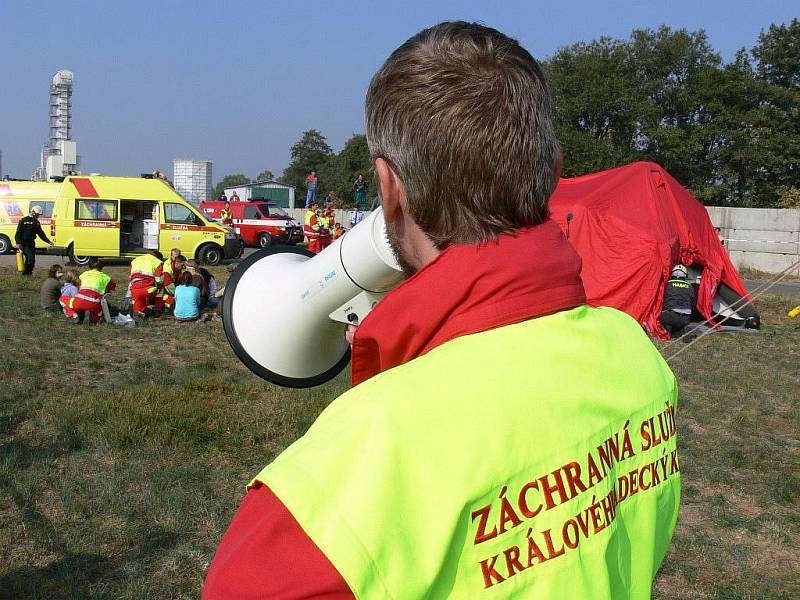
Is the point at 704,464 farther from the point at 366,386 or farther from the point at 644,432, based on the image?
the point at 366,386

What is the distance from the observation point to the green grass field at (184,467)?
13.8 ft

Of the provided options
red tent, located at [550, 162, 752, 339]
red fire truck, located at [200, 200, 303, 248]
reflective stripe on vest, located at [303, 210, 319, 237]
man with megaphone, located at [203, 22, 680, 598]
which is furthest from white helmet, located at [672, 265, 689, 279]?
red fire truck, located at [200, 200, 303, 248]

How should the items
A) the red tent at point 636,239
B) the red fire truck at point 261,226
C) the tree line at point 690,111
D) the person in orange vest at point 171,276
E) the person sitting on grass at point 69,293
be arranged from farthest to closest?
the tree line at point 690,111
the red fire truck at point 261,226
the person in orange vest at point 171,276
the person sitting on grass at point 69,293
the red tent at point 636,239

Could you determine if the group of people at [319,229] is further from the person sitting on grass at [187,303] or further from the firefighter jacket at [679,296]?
the firefighter jacket at [679,296]

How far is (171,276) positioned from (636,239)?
757cm

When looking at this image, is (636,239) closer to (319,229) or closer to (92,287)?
(92,287)

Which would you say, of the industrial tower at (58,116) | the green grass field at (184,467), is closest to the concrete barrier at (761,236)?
the green grass field at (184,467)

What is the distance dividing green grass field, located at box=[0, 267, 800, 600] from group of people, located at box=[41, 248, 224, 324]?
2015 mm

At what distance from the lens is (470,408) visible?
3.05 ft

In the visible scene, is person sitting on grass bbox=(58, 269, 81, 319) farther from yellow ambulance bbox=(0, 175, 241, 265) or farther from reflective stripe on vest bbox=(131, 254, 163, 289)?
yellow ambulance bbox=(0, 175, 241, 265)

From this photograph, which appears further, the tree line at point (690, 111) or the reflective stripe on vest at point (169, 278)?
the tree line at point (690, 111)

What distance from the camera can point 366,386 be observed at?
0.96m

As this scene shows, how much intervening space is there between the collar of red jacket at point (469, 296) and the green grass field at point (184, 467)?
335cm

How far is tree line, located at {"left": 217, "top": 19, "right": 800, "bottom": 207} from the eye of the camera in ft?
140
